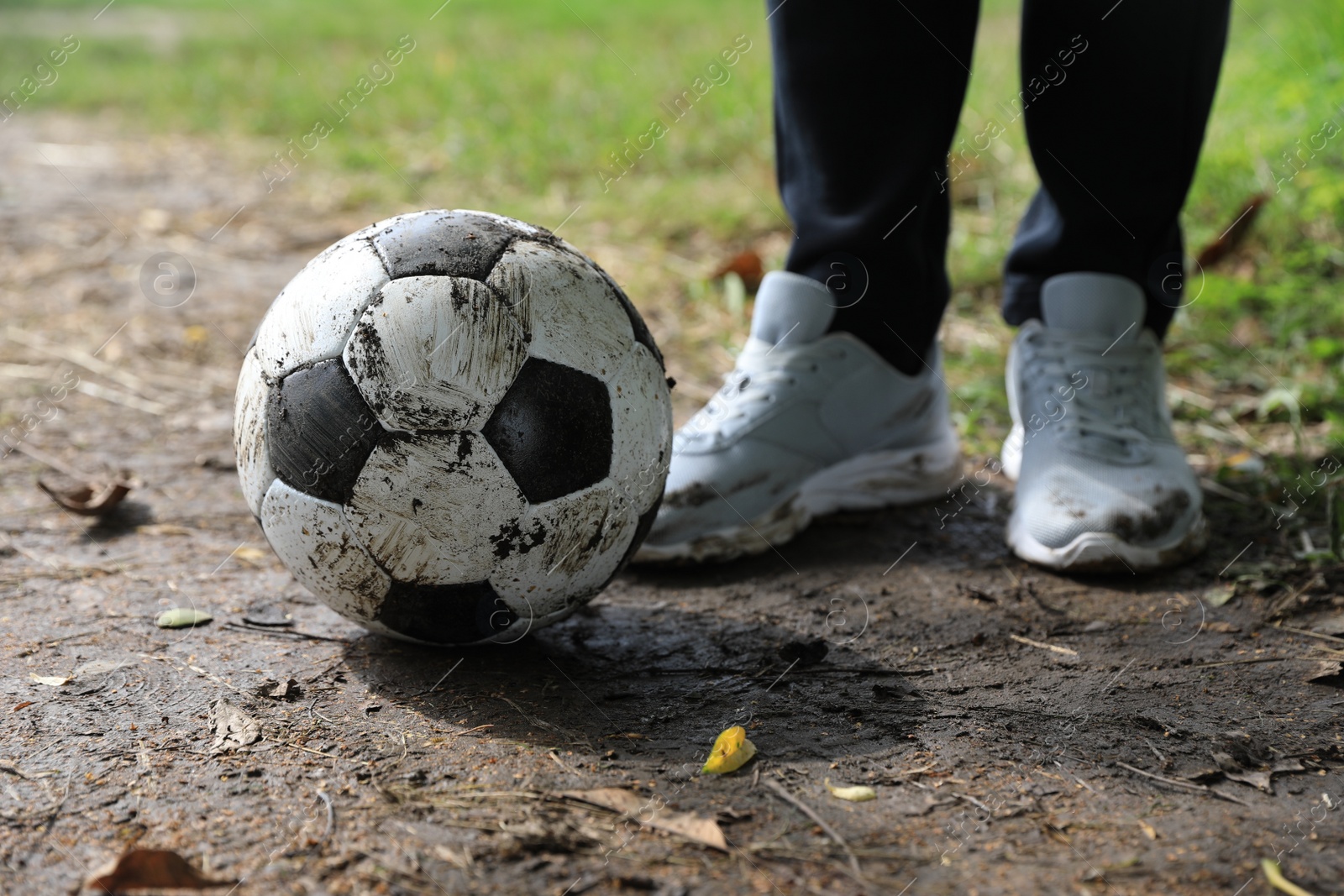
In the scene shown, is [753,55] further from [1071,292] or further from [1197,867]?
[1197,867]

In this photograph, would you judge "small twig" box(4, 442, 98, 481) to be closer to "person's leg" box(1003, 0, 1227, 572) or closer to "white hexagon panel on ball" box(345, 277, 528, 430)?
"white hexagon panel on ball" box(345, 277, 528, 430)

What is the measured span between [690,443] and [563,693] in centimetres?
76

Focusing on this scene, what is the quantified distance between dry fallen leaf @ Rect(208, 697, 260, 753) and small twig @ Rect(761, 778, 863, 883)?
74 centimetres

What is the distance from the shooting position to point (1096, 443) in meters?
2.43

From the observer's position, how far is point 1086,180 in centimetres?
240

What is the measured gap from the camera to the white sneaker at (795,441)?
7.75 feet

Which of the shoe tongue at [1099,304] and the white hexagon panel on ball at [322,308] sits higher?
the white hexagon panel on ball at [322,308]

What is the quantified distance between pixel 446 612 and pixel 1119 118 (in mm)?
1642

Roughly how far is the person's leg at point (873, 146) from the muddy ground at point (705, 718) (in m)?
0.52

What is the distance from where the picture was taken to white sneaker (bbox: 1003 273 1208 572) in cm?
229

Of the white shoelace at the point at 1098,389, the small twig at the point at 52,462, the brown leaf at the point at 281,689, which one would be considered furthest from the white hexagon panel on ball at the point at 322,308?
the white shoelace at the point at 1098,389

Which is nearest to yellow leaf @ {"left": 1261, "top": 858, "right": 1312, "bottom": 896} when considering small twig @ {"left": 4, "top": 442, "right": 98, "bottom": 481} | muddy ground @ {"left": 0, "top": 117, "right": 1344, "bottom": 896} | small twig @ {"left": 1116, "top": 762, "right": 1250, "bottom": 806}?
muddy ground @ {"left": 0, "top": 117, "right": 1344, "bottom": 896}

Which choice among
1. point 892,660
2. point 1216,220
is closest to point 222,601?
point 892,660

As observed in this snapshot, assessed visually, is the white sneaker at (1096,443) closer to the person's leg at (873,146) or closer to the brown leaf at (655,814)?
the person's leg at (873,146)
